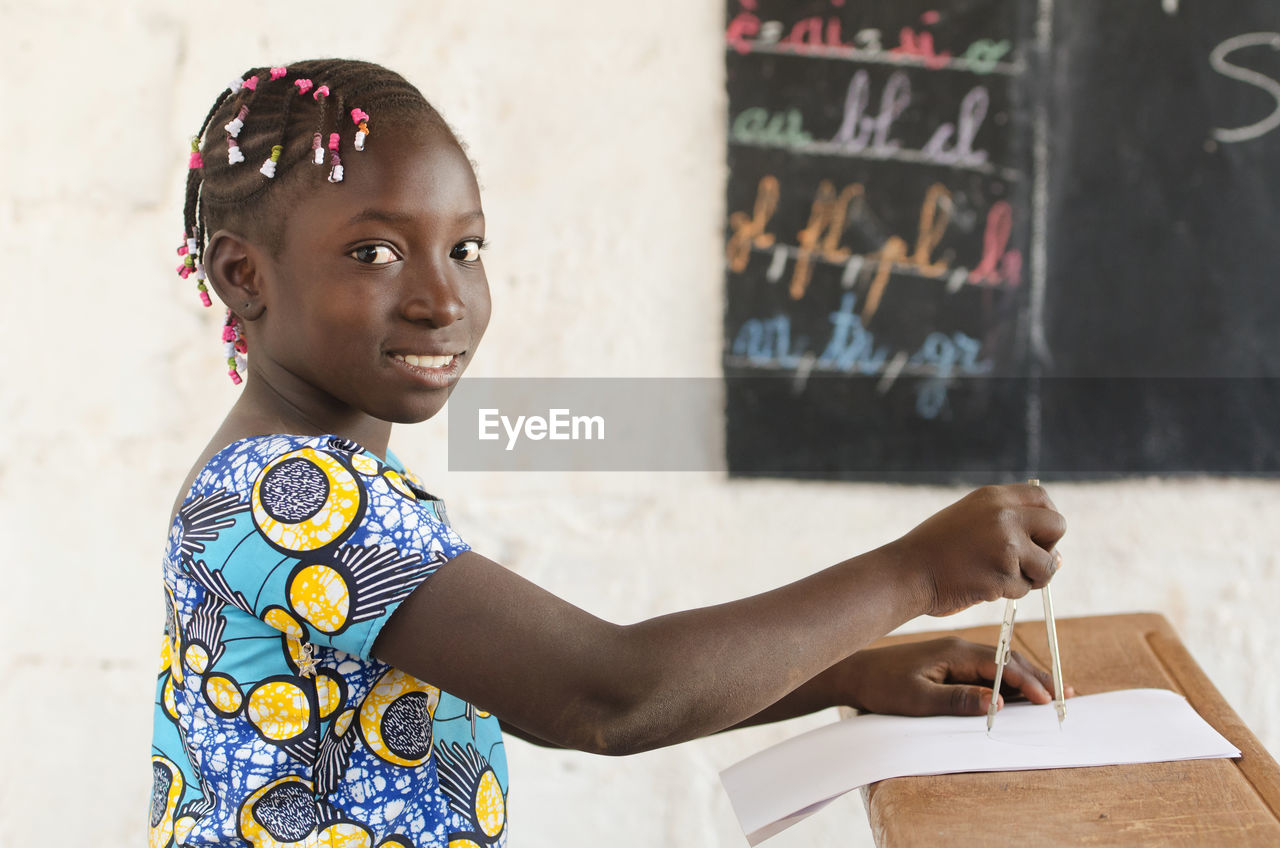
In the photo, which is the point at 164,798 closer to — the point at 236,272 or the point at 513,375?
the point at 236,272

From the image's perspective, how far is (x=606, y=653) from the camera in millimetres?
751

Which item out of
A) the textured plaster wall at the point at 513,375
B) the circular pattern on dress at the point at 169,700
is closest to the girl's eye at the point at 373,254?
the circular pattern on dress at the point at 169,700

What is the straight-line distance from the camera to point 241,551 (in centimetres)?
77

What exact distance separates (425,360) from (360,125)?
19 cm

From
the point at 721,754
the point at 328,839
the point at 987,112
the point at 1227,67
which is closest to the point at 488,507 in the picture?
the point at 721,754

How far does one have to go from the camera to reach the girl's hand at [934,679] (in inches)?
39.5

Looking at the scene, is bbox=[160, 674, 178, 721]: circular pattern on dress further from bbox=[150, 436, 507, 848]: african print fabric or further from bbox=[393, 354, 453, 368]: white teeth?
bbox=[393, 354, 453, 368]: white teeth

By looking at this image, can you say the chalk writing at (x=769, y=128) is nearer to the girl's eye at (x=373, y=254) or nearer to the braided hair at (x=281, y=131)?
the braided hair at (x=281, y=131)

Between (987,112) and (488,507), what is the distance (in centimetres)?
108

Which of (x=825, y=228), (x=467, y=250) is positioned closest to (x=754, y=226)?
(x=825, y=228)

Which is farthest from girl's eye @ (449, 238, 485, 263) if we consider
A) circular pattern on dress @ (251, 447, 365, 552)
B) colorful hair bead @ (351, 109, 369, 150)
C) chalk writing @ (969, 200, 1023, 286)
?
chalk writing @ (969, 200, 1023, 286)

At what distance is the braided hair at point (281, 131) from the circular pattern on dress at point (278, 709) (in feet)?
1.10

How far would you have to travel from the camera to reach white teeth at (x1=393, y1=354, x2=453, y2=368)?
2.92 ft

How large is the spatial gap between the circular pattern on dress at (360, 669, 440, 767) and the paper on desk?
261mm
